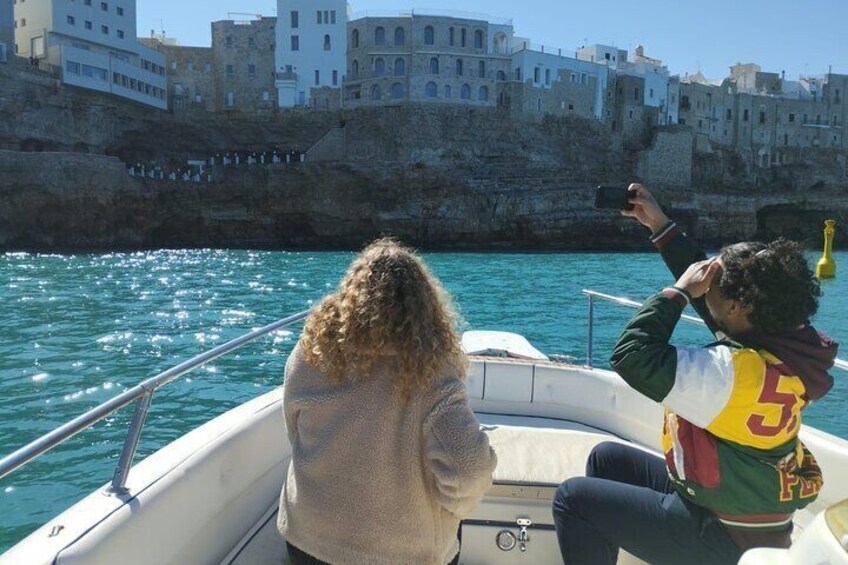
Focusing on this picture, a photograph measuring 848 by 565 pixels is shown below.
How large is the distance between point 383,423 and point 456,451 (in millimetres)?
195

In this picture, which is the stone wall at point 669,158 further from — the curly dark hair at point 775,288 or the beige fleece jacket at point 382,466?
the beige fleece jacket at point 382,466

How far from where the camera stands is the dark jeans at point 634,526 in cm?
176

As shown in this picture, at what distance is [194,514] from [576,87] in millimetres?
51623

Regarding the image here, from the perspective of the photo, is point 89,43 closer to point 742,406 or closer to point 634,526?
point 634,526

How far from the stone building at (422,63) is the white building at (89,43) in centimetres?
Result: 1416

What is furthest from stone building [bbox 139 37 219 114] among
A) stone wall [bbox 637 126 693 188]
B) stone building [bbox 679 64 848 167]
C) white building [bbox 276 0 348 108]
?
stone building [bbox 679 64 848 167]

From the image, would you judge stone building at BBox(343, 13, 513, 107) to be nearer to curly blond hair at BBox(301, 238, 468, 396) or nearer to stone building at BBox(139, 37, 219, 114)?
stone building at BBox(139, 37, 219, 114)

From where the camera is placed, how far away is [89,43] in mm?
41062

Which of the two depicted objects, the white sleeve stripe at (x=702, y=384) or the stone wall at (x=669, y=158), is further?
the stone wall at (x=669, y=158)

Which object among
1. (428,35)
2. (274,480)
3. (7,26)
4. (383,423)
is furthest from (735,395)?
(428,35)

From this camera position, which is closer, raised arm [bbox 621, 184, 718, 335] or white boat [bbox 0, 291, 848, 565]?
white boat [bbox 0, 291, 848, 565]

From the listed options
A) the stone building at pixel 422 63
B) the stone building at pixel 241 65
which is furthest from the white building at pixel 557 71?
the stone building at pixel 241 65

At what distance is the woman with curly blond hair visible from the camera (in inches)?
62.7

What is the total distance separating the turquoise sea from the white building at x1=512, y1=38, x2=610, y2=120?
2517 centimetres
